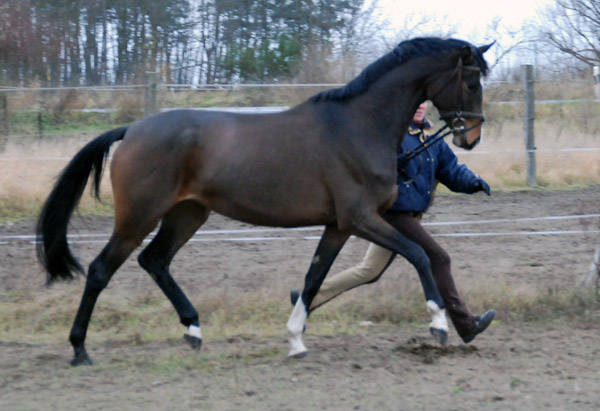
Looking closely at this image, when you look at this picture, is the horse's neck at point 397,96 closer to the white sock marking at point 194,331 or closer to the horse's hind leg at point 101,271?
the horse's hind leg at point 101,271

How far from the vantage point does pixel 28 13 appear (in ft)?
72.7

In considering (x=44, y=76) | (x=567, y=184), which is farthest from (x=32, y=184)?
(x=44, y=76)

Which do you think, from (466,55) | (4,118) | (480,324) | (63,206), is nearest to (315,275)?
(480,324)

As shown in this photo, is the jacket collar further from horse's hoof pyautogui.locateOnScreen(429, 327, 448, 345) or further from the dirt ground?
the dirt ground

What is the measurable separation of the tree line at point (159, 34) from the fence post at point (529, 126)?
9.68 metres

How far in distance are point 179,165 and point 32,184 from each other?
6.14m

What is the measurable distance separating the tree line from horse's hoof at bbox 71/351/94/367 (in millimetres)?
16652

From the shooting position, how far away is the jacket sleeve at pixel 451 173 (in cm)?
541

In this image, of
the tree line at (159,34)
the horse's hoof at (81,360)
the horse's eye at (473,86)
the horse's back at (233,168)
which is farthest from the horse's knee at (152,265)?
the tree line at (159,34)

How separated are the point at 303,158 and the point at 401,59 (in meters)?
0.93

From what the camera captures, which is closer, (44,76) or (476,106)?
(476,106)

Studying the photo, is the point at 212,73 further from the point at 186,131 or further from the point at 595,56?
the point at 186,131

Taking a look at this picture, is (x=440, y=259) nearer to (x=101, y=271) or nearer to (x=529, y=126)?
(x=101, y=271)

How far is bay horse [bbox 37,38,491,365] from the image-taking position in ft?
16.3
